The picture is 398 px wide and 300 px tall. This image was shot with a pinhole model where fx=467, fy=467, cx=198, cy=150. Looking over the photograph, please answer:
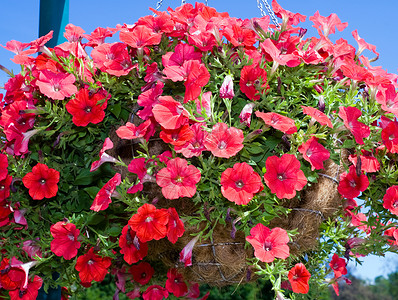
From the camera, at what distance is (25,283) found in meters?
1.56

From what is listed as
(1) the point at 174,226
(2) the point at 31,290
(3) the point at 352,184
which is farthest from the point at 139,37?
(2) the point at 31,290

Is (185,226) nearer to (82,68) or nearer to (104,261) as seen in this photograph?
(104,261)

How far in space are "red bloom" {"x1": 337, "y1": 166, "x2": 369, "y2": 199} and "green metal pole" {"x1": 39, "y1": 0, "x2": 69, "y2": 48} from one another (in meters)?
1.32

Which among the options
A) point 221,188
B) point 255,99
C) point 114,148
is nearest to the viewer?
point 221,188

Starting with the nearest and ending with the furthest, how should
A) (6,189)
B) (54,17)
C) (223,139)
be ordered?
(223,139), (6,189), (54,17)

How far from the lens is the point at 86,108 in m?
1.53

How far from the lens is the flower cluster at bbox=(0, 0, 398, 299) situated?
135 centimetres

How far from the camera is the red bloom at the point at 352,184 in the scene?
152 centimetres

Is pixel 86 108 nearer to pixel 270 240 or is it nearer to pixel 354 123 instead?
pixel 270 240

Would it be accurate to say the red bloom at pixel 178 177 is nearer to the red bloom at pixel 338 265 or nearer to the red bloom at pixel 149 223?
the red bloom at pixel 149 223

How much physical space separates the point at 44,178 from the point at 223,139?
0.63 meters

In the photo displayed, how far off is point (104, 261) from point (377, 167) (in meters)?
0.97

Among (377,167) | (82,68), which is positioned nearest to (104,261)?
(82,68)

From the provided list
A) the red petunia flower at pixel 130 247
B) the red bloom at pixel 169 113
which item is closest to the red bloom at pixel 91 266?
the red petunia flower at pixel 130 247
